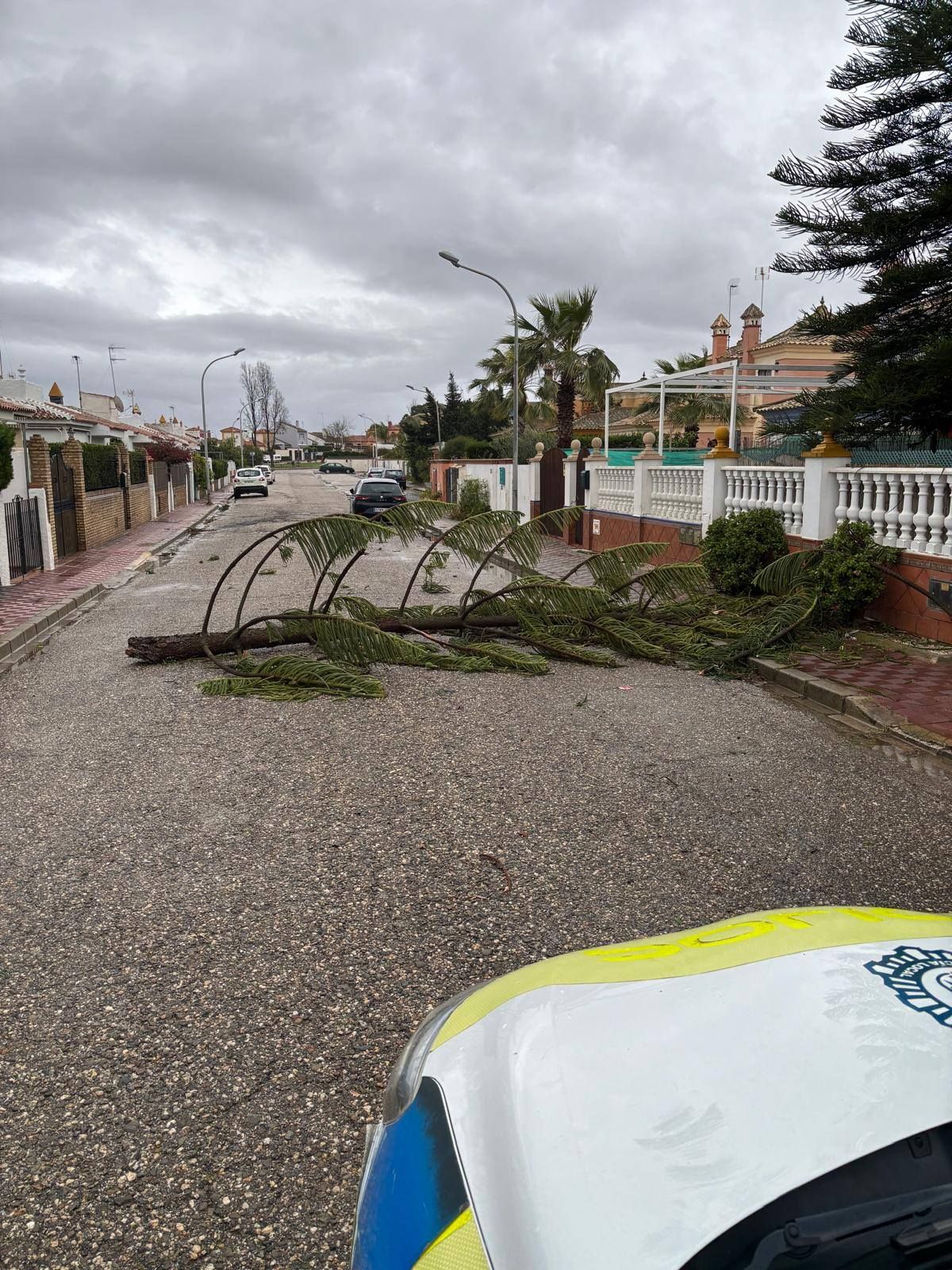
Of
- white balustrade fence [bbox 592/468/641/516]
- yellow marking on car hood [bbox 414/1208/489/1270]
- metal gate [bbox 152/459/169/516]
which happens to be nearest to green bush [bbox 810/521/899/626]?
white balustrade fence [bbox 592/468/641/516]

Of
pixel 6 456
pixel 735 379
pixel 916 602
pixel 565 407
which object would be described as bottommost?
pixel 916 602

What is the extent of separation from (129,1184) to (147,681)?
624cm

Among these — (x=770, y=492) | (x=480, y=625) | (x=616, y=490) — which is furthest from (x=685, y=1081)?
(x=616, y=490)

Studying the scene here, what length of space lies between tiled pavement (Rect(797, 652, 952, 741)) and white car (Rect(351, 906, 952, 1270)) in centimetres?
488

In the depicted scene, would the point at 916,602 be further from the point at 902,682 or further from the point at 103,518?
the point at 103,518

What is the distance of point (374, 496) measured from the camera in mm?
32969

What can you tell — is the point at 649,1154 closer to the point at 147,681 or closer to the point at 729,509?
the point at 147,681

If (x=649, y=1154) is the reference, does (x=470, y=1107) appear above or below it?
below

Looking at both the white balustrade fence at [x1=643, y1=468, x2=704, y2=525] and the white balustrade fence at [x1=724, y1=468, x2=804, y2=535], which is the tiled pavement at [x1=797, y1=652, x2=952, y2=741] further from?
the white balustrade fence at [x1=643, y1=468, x2=704, y2=525]

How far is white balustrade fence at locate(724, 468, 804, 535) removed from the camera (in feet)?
36.3

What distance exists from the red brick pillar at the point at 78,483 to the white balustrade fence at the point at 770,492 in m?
15.4

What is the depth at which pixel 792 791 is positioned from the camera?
530 centimetres

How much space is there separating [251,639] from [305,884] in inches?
192

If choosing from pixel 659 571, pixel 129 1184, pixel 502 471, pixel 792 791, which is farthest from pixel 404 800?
pixel 502 471
